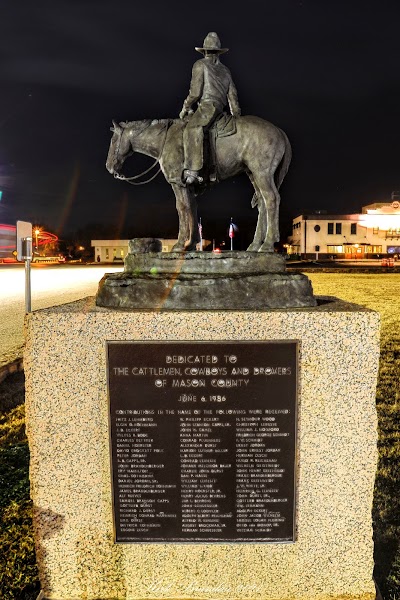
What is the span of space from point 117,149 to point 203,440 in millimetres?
2388

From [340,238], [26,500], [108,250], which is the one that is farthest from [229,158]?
[340,238]

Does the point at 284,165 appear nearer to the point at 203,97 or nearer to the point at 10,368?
the point at 203,97

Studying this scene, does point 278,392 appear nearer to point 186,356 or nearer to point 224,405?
point 224,405

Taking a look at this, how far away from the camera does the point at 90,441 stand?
3105 mm

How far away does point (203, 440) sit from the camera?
3096 millimetres

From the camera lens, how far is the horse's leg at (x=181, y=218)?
3838 mm

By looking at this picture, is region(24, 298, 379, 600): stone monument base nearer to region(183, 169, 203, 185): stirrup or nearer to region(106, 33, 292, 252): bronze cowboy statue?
region(106, 33, 292, 252): bronze cowboy statue

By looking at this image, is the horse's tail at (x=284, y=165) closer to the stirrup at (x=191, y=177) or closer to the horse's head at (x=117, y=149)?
the stirrup at (x=191, y=177)

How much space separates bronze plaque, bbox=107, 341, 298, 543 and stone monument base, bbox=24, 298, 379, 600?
6 centimetres

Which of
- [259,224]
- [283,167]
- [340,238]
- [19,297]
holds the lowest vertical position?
[19,297]

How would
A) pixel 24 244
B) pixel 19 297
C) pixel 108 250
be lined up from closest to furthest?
1. pixel 24 244
2. pixel 19 297
3. pixel 108 250

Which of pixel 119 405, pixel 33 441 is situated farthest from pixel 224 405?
pixel 33 441

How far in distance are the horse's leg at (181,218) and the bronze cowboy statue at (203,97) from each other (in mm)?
132

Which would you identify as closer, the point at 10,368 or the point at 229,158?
the point at 229,158
